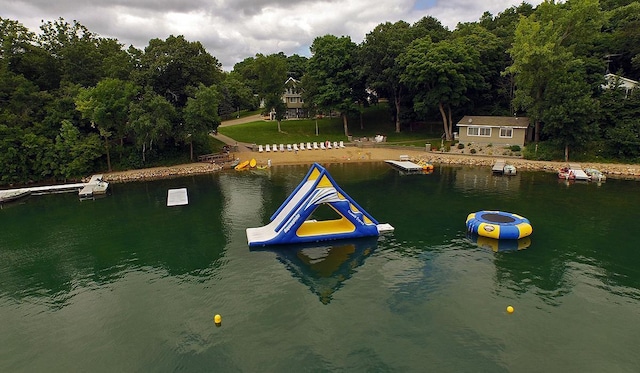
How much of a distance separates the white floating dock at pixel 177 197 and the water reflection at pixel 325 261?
1561 cm

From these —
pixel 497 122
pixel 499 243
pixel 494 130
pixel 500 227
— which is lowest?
pixel 499 243

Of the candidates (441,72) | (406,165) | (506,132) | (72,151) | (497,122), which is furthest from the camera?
(441,72)

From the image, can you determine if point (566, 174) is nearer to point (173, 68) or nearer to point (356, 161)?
point (356, 161)

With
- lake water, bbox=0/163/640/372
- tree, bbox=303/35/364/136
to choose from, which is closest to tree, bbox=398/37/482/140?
tree, bbox=303/35/364/136

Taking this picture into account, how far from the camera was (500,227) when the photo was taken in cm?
2788

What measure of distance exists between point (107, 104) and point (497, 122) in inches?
2137

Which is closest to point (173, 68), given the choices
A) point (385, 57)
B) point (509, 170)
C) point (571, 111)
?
point (385, 57)

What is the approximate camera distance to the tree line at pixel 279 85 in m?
49.3

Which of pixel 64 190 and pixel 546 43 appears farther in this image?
pixel 546 43

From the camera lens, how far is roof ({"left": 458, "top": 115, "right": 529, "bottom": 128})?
5744 cm

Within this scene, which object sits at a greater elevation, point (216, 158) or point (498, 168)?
point (216, 158)

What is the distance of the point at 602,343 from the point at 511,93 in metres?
60.5

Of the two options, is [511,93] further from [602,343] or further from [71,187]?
[71,187]

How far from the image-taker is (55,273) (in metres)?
24.6
